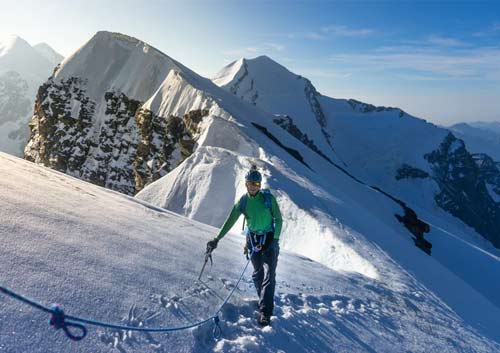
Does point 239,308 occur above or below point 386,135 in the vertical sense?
below

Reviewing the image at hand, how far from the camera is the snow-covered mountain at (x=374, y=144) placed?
6009 inches

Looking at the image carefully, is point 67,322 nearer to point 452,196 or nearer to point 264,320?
point 264,320

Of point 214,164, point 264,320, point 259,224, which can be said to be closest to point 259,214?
point 259,224

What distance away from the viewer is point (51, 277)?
559 centimetres

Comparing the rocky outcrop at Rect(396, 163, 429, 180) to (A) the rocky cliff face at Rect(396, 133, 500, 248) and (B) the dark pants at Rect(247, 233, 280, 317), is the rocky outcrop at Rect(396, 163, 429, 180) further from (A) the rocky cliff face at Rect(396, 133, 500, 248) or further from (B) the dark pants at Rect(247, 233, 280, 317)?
(B) the dark pants at Rect(247, 233, 280, 317)

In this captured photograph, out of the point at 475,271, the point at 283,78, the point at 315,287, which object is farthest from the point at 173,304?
the point at 283,78

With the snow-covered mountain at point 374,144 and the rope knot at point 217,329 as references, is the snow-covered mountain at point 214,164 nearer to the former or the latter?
the rope knot at point 217,329

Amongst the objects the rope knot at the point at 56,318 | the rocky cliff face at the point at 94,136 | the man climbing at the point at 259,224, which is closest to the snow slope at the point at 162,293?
the rope knot at the point at 56,318

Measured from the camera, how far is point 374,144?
604 ft

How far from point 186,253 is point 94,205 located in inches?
146

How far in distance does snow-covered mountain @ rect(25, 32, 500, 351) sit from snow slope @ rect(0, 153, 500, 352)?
2.09 metres

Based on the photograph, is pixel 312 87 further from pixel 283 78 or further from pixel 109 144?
pixel 109 144

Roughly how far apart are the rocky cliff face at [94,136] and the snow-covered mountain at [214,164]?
177mm

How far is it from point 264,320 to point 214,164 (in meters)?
17.9
